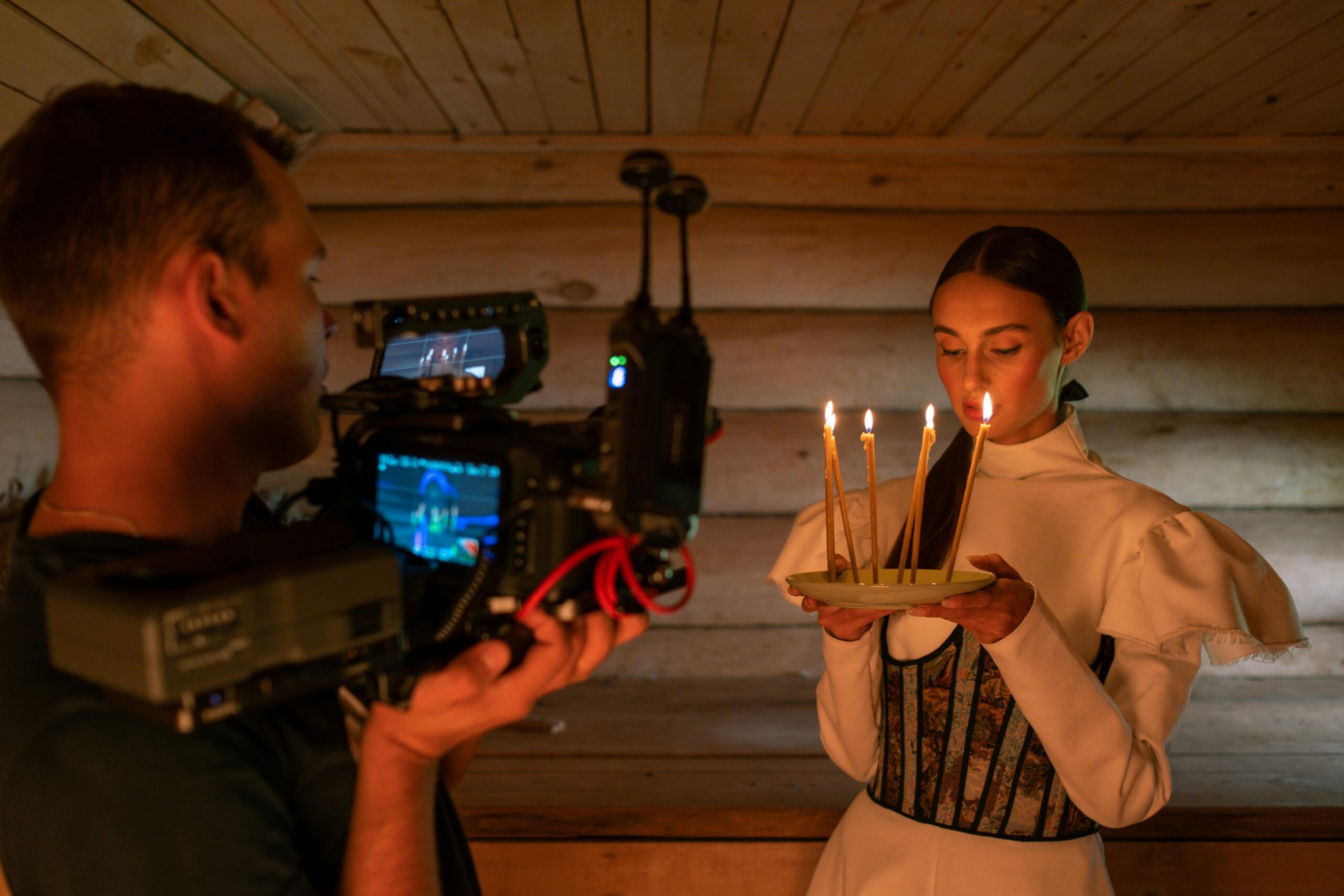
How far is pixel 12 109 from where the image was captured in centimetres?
152

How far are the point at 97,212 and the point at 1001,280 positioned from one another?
105 centimetres

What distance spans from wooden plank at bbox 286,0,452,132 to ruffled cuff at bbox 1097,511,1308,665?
5.62 feet

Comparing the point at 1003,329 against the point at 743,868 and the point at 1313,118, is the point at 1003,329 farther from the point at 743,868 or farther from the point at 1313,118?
the point at 1313,118

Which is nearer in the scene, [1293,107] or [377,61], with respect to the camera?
[377,61]

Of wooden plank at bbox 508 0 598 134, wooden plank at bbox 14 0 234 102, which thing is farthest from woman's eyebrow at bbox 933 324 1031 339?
wooden plank at bbox 14 0 234 102

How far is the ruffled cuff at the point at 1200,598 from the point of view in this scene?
0.97m

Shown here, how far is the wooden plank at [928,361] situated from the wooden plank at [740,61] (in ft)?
1.73

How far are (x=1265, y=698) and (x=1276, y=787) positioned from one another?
2.01ft

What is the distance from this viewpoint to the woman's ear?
1.17 meters

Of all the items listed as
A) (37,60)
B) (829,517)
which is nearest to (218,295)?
(829,517)

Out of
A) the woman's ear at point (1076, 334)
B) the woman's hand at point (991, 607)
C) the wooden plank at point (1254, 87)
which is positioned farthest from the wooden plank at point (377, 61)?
the wooden plank at point (1254, 87)

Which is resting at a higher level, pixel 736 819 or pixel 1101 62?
pixel 1101 62

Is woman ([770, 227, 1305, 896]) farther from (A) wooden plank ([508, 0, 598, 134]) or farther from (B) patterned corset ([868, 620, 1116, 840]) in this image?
(A) wooden plank ([508, 0, 598, 134])

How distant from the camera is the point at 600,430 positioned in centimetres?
70
